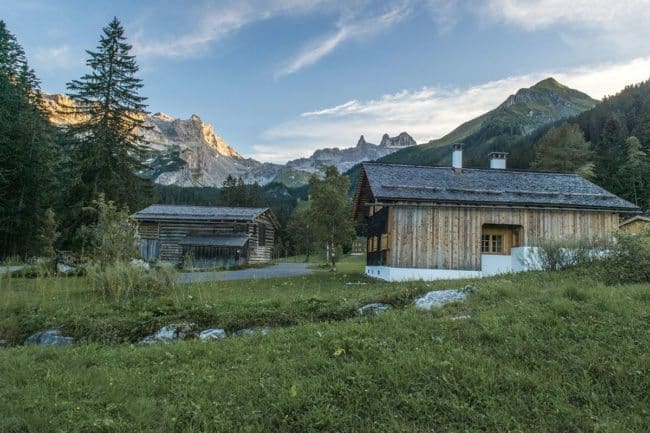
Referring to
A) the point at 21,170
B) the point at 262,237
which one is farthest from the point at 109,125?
the point at 262,237

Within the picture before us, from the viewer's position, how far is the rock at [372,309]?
786cm

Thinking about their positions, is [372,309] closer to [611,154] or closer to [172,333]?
[172,333]

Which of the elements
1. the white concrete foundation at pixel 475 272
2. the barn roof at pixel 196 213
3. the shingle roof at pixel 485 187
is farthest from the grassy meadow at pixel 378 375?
the barn roof at pixel 196 213

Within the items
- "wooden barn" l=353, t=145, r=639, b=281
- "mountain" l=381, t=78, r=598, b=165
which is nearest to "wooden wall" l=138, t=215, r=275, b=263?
"wooden barn" l=353, t=145, r=639, b=281

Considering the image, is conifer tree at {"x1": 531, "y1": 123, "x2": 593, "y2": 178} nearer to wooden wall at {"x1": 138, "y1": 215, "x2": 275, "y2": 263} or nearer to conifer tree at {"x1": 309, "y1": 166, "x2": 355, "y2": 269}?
conifer tree at {"x1": 309, "y1": 166, "x2": 355, "y2": 269}

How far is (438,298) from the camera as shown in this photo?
8203 mm

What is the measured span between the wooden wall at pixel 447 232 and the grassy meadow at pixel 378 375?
10755mm

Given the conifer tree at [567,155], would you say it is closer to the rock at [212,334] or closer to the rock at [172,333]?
the rock at [212,334]

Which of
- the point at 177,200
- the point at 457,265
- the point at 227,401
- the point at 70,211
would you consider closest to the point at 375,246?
the point at 457,265

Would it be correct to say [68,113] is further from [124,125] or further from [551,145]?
[551,145]

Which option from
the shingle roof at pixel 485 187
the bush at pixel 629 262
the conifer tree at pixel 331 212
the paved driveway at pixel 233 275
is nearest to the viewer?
the bush at pixel 629 262

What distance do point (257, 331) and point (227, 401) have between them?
284 centimetres

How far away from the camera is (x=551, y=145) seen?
6238 centimetres

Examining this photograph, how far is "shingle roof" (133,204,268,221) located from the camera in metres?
33.7
